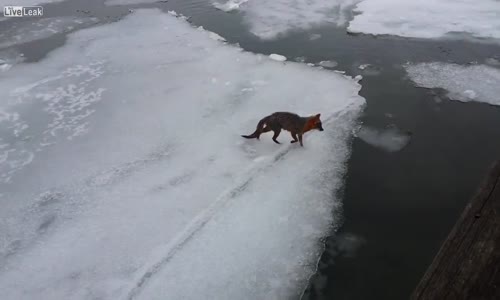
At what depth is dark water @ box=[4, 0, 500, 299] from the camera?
3572 mm

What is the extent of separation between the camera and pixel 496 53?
7707mm

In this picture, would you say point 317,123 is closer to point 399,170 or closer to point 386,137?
point 386,137

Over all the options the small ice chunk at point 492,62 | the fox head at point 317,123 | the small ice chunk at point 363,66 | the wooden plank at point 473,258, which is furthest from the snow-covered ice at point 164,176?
the small ice chunk at point 492,62

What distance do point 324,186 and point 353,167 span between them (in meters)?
0.51

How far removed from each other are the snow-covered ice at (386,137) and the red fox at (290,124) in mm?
634

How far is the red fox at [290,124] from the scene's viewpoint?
5211mm

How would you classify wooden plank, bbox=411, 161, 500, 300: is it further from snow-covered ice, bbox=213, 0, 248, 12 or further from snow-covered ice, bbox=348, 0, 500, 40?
snow-covered ice, bbox=213, 0, 248, 12

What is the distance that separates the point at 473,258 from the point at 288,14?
9.56 m

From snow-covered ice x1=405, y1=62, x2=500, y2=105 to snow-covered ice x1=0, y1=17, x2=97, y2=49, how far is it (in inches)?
301

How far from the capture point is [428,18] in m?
9.48

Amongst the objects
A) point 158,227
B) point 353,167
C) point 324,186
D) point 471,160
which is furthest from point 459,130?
point 158,227

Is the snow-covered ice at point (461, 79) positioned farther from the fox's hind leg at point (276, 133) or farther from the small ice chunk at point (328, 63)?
the fox's hind leg at point (276, 133)

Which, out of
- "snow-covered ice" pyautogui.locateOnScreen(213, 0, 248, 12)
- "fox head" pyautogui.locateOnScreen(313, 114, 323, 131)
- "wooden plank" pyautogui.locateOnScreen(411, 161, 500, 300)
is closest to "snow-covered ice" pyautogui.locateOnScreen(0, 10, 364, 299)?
"fox head" pyautogui.locateOnScreen(313, 114, 323, 131)

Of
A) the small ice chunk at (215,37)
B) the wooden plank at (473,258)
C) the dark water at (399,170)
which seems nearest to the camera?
the wooden plank at (473,258)
